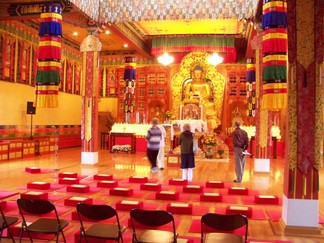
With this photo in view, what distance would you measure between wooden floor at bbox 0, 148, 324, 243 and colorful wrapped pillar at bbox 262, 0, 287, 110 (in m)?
1.81

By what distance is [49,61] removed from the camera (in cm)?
904

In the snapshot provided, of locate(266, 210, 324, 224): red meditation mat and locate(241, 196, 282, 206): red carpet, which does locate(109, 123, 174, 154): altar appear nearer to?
locate(241, 196, 282, 206): red carpet

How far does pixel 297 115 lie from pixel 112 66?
15139 millimetres

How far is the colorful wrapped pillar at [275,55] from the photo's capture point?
7.43m

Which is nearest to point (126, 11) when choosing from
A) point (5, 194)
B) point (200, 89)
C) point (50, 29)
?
point (50, 29)

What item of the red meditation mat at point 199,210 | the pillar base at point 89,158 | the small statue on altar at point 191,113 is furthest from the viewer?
the small statue on altar at point 191,113

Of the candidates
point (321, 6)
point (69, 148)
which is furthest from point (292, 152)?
point (69, 148)

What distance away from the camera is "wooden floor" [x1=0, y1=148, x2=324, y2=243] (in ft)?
16.8

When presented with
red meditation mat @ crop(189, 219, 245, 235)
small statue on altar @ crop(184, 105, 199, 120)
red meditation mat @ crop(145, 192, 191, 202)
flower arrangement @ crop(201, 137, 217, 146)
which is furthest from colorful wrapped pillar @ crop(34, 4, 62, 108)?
small statue on altar @ crop(184, 105, 199, 120)

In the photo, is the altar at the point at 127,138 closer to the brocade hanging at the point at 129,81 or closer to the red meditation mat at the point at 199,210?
the brocade hanging at the point at 129,81

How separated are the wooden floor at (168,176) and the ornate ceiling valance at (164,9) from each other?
4.18 m

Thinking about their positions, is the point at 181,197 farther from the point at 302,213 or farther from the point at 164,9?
the point at 164,9

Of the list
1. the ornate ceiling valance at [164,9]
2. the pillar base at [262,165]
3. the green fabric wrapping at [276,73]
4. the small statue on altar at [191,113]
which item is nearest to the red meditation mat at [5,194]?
the green fabric wrapping at [276,73]

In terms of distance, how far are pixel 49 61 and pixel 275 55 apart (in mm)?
4849
